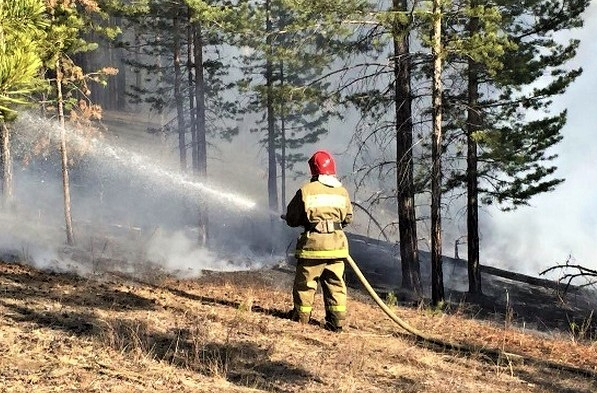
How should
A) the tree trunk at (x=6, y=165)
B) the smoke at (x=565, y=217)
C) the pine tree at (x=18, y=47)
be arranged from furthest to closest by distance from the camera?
1. the smoke at (x=565, y=217)
2. the tree trunk at (x=6, y=165)
3. the pine tree at (x=18, y=47)

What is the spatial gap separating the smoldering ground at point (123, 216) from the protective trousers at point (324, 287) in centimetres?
615

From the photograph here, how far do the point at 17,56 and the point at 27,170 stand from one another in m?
27.2

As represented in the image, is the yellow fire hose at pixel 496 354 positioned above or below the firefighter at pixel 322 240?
below

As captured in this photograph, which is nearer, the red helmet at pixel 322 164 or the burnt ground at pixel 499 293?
the red helmet at pixel 322 164

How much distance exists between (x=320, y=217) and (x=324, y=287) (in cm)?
90

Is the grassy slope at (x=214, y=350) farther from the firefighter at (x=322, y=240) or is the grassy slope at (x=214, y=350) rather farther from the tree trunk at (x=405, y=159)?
the tree trunk at (x=405, y=159)

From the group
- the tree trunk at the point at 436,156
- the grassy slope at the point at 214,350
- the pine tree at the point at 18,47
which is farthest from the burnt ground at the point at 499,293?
the pine tree at the point at 18,47

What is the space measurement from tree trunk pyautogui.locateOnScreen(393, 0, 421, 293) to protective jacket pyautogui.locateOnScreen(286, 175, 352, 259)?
4864 mm

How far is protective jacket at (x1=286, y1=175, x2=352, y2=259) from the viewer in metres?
6.79

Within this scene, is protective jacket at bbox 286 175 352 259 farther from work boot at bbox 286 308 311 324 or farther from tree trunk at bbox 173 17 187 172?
tree trunk at bbox 173 17 187 172

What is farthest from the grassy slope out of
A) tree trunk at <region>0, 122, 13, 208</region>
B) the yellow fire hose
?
tree trunk at <region>0, 122, 13, 208</region>

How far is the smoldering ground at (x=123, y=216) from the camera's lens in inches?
624

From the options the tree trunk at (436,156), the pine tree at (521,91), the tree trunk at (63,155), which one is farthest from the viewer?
the pine tree at (521,91)

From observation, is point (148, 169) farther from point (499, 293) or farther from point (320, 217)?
point (320, 217)
